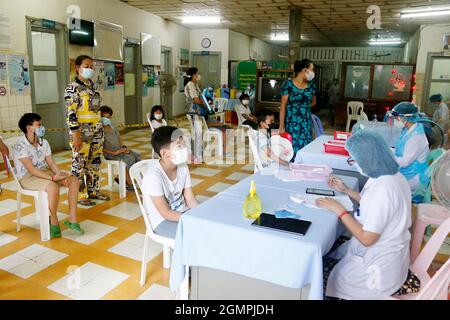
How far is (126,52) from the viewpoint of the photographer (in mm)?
8477

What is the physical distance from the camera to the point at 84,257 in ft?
9.53

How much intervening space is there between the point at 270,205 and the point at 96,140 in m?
2.62

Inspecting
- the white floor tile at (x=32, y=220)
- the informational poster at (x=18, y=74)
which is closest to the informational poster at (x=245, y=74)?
the informational poster at (x=18, y=74)

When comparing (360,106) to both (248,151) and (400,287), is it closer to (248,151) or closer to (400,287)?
(248,151)

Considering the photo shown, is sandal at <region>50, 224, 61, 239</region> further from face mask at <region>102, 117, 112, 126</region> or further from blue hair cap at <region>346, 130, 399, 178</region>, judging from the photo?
blue hair cap at <region>346, 130, 399, 178</region>

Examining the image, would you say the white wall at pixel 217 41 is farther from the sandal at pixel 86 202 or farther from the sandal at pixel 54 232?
the sandal at pixel 54 232

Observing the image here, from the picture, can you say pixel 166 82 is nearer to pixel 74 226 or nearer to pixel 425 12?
pixel 425 12

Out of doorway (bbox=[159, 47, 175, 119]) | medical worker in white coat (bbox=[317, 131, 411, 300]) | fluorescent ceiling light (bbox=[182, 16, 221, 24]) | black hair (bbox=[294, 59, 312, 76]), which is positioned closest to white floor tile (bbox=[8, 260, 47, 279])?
medical worker in white coat (bbox=[317, 131, 411, 300])

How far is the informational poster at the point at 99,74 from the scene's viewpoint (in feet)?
23.6

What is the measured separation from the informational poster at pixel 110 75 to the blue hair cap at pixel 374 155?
22.5ft

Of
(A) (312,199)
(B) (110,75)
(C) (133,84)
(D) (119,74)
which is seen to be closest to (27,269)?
(A) (312,199)

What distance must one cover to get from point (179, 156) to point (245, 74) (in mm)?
9286

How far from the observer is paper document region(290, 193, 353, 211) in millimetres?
2043
